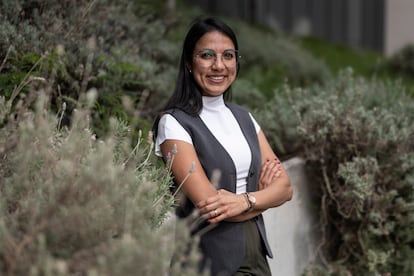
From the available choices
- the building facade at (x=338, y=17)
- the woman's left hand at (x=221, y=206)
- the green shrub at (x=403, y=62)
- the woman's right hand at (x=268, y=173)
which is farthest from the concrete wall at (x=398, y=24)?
the woman's left hand at (x=221, y=206)

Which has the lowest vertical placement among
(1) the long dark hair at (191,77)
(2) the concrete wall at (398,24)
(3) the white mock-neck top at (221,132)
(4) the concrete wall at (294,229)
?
→ (4) the concrete wall at (294,229)

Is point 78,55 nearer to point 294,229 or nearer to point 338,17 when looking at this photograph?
point 294,229

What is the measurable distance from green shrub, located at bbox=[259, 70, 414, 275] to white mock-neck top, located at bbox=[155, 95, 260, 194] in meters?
1.50

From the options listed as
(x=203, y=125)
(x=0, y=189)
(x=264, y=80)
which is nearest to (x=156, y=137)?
(x=203, y=125)

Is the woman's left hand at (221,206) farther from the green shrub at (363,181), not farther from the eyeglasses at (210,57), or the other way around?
the green shrub at (363,181)

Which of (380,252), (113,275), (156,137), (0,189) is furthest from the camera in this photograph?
(380,252)

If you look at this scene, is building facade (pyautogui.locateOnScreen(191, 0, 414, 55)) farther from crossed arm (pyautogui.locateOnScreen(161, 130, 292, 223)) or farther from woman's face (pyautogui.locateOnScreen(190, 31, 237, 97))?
crossed arm (pyautogui.locateOnScreen(161, 130, 292, 223))

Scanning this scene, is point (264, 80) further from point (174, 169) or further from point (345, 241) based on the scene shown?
point (174, 169)

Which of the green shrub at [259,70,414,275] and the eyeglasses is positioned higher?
the eyeglasses

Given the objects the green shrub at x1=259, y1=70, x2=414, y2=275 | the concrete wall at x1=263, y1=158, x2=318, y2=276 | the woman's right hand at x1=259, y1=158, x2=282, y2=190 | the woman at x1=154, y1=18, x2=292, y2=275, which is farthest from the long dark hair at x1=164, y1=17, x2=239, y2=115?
the green shrub at x1=259, y1=70, x2=414, y2=275

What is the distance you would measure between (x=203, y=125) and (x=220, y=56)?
14.0 inches

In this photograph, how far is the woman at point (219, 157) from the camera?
3016 millimetres

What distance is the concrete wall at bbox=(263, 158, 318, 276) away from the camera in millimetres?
4582

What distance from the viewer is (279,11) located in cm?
1650
